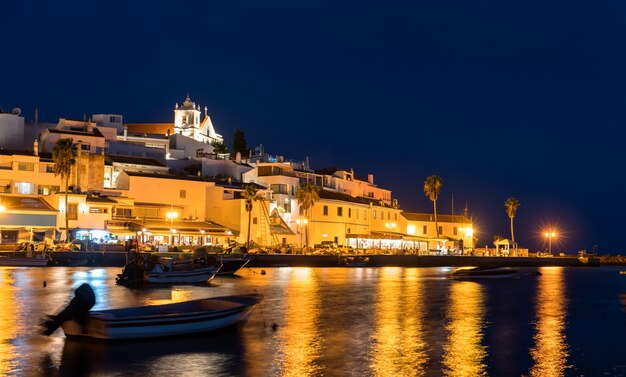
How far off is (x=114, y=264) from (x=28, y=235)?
1032cm

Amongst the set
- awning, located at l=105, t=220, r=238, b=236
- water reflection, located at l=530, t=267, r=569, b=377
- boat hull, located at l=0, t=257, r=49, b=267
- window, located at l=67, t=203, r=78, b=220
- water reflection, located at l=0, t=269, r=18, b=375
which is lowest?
water reflection, located at l=530, t=267, r=569, b=377

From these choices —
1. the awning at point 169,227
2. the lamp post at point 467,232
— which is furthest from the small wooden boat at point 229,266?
the lamp post at point 467,232

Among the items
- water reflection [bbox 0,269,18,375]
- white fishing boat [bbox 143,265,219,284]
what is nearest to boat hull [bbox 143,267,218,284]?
white fishing boat [bbox 143,265,219,284]

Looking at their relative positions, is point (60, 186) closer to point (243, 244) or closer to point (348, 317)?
point (243, 244)

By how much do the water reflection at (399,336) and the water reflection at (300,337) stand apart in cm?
184

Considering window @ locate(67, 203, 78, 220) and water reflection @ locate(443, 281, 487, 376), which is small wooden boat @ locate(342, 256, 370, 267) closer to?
window @ locate(67, 203, 78, 220)

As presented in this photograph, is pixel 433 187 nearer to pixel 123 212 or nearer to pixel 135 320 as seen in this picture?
pixel 123 212

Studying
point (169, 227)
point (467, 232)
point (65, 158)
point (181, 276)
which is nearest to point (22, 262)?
point (65, 158)

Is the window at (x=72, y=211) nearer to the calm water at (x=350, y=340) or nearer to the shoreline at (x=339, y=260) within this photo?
the shoreline at (x=339, y=260)

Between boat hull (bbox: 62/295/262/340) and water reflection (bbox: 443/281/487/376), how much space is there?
7.26 meters

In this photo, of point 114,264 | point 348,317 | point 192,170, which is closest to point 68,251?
point 114,264

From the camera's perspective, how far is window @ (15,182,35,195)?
77.1 m

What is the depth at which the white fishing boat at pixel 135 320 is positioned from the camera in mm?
21312

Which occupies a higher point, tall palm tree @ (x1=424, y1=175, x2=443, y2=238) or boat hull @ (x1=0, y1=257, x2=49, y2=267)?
tall palm tree @ (x1=424, y1=175, x2=443, y2=238)
